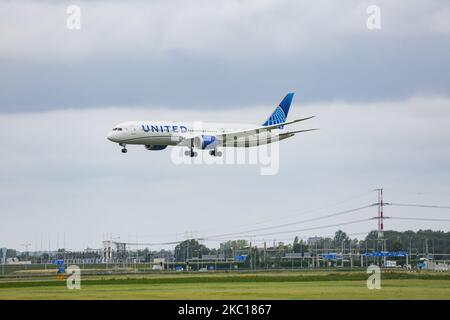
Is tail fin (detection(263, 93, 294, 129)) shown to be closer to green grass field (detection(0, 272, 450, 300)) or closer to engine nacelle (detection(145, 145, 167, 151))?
engine nacelle (detection(145, 145, 167, 151))

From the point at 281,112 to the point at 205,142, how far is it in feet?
137

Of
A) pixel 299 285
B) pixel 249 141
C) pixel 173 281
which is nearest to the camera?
pixel 299 285

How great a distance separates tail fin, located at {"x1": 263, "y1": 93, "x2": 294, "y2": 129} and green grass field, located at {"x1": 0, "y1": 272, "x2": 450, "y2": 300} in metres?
71.5

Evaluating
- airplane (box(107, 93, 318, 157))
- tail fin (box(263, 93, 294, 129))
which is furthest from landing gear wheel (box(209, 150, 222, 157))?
tail fin (box(263, 93, 294, 129))

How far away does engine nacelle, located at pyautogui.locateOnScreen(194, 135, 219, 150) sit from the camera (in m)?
145

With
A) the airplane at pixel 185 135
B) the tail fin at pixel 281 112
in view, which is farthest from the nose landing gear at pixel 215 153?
the tail fin at pixel 281 112

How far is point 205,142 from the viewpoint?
146 m

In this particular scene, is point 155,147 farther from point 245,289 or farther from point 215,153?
point 245,289

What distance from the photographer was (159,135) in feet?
477

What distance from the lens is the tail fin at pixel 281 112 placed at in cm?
18125
